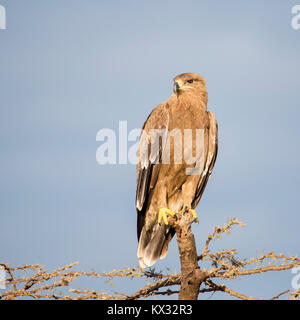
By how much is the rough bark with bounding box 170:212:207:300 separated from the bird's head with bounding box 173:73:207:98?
256cm

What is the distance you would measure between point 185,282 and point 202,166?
2.78m

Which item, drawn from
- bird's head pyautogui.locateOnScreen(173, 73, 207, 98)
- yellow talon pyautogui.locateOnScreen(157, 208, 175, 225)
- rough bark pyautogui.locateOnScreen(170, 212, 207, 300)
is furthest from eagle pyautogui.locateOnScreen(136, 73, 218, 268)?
rough bark pyautogui.locateOnScreen(170, 212, 207, 300)

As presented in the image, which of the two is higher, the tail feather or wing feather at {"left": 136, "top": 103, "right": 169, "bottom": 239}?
wing feather at {"left": 136, "top": 103, "right": 169, "bottom": 239}

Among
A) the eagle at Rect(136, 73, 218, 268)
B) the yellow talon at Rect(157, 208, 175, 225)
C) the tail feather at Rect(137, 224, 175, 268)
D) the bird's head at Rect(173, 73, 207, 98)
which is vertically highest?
the bird's head at Rect(173, 73, 207, 98)

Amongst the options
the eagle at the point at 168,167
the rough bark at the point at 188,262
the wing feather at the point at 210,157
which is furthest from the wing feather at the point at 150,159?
the rough bark at the point at 188,262

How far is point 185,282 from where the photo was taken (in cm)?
493

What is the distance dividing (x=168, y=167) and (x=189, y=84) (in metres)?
1.35

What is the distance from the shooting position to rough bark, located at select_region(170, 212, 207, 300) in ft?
16.0

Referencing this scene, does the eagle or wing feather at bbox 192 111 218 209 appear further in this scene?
wing feather at bbox 192 111 218 209

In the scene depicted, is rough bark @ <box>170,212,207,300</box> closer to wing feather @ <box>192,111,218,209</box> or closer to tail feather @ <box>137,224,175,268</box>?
tail feather @ <box>137,224,175,268</box>

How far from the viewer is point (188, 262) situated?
201 inches

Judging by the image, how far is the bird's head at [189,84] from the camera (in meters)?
7.78
